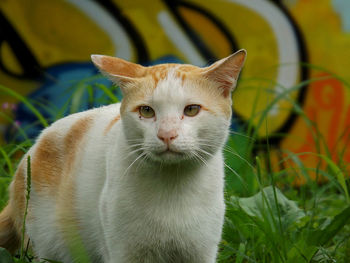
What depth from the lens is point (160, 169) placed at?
1656 mm

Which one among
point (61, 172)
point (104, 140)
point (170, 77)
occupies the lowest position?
point (61, 172)

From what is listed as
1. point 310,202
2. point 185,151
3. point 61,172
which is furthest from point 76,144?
point 310,202

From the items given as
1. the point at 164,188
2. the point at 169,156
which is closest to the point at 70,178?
the point at 164,188

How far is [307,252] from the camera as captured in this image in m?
1.76

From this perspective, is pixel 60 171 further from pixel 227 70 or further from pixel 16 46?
pixel 16 46

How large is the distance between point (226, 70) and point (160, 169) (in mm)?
356

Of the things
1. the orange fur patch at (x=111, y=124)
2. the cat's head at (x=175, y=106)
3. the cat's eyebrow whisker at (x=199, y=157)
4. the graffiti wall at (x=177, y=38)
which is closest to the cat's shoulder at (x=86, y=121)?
the orange fur patch at (x=111, y=124)

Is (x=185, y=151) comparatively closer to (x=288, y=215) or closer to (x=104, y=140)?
(x=104, y=140)

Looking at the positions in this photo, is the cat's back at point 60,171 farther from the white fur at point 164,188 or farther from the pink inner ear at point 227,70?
the pink inner ear at point 227,70

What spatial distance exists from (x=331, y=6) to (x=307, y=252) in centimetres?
321

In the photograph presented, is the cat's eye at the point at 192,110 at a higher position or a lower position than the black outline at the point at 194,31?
higher

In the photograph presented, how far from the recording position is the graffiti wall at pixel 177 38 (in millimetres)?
4512

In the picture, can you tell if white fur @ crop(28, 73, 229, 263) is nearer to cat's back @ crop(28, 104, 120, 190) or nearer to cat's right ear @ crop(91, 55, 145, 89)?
cat's right ear @ crop(91, 55, 145, 89)

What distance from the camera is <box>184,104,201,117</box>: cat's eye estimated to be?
1579mm
